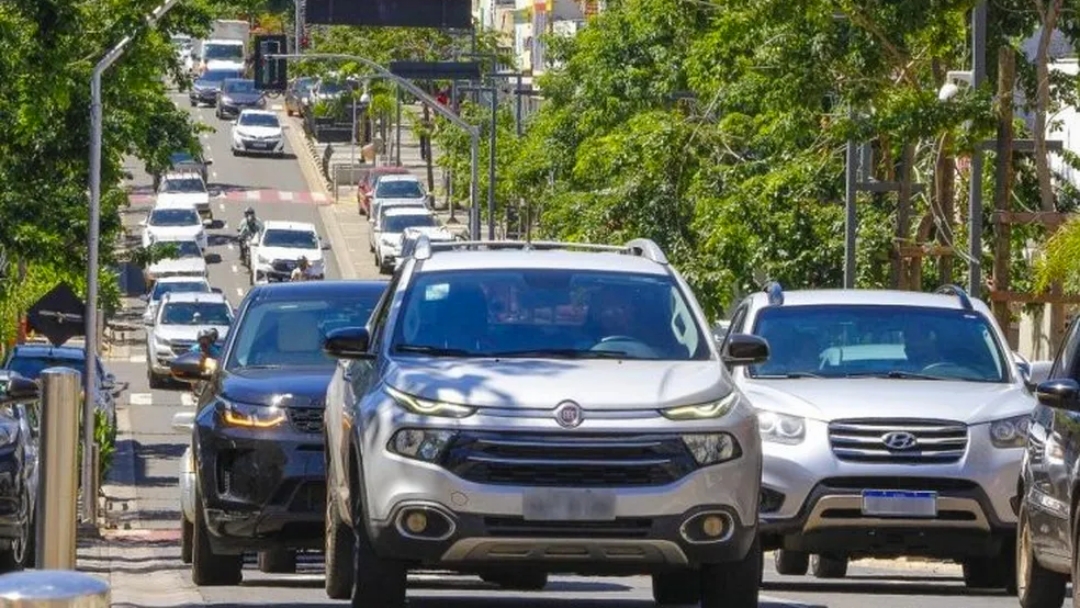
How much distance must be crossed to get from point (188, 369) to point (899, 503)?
14.8 feet

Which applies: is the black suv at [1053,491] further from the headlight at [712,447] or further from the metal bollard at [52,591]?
the metal bollard at [52,591]

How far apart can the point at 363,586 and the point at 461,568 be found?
45 cm

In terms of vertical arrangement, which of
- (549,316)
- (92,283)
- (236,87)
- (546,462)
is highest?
(549,316)

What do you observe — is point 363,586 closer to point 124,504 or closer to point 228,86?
point 124,504

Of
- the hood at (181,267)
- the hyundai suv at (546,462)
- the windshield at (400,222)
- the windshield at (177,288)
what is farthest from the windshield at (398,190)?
the hyundai suv at (546,462)

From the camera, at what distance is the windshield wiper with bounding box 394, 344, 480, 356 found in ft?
42.5

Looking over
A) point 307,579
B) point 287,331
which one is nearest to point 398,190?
point 307,579

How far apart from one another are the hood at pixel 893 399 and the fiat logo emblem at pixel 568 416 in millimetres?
4114

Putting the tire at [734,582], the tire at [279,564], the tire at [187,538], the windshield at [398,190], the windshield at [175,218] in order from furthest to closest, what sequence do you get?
1. the windshield at [398,190]
2. the windshield at [175,218]
3. the tire at [187,538]
4. the tire at [279,564]
5. the tire at [734,582]

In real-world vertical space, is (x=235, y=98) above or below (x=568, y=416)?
below

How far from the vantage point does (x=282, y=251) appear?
2650 inches

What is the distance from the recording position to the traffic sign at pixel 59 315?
32688 millimetres

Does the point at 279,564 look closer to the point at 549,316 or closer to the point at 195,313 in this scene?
the point at 549,316

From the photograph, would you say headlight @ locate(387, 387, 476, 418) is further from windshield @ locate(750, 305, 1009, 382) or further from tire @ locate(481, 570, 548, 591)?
windshield @ locate(750, 305, 1009, 382)
